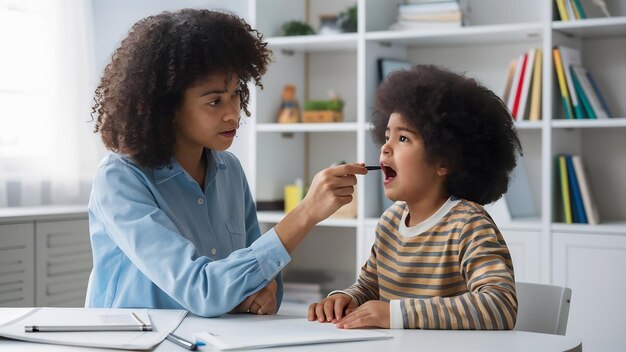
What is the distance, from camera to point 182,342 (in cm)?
127

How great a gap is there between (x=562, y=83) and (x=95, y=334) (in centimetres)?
225

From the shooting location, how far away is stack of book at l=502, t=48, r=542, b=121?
10.4 feet

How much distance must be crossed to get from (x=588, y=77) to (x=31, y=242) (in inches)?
87.1

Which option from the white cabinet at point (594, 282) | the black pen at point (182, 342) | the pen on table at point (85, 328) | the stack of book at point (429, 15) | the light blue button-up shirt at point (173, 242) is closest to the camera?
the black pen at point (182, 342)

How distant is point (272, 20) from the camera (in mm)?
3701

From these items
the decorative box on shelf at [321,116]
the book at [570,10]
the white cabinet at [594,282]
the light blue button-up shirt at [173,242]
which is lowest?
the white cabinet at [594,282]

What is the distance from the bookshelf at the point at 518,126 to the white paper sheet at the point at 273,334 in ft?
5.97

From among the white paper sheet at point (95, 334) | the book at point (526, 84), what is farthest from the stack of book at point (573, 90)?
the white paper sheet at point (95, 334)

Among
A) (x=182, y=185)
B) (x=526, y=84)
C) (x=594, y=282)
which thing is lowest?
(x=594, y=282)

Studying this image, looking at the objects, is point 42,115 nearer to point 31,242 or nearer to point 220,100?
point 31,242

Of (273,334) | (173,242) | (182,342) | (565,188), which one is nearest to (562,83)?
(565,188)

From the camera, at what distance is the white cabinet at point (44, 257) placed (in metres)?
3.04

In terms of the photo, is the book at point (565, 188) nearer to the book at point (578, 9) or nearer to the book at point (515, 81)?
the book at point (515, 81)

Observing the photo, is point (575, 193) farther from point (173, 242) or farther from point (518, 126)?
point (173, 242)
